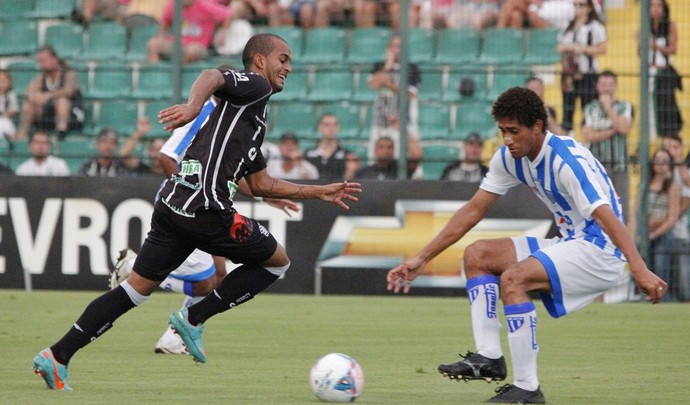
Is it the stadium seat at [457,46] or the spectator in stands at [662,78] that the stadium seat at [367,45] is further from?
the spectator in stands at [662,78]

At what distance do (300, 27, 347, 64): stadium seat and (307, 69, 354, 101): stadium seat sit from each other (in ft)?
1.73

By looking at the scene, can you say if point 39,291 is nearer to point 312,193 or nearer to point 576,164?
point 312,193

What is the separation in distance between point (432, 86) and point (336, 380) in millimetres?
9550

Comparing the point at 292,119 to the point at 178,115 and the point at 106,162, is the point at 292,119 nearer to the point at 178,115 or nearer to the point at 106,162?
the point at 106,162

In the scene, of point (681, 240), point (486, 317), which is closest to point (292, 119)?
point (681, 240)

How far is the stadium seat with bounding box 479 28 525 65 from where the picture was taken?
16.4 m

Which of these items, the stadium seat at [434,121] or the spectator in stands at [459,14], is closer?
the stadium seat at [434,121]

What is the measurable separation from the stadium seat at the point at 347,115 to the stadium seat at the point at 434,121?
817 mm

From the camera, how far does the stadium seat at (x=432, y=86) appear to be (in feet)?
52.0

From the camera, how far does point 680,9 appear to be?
15203mm

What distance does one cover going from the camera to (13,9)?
17.5m

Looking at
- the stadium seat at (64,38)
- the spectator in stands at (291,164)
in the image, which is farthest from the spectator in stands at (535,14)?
the stadium seat at (64,38)

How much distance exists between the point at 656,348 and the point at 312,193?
3.74m

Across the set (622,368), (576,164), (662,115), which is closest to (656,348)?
(622,368)
